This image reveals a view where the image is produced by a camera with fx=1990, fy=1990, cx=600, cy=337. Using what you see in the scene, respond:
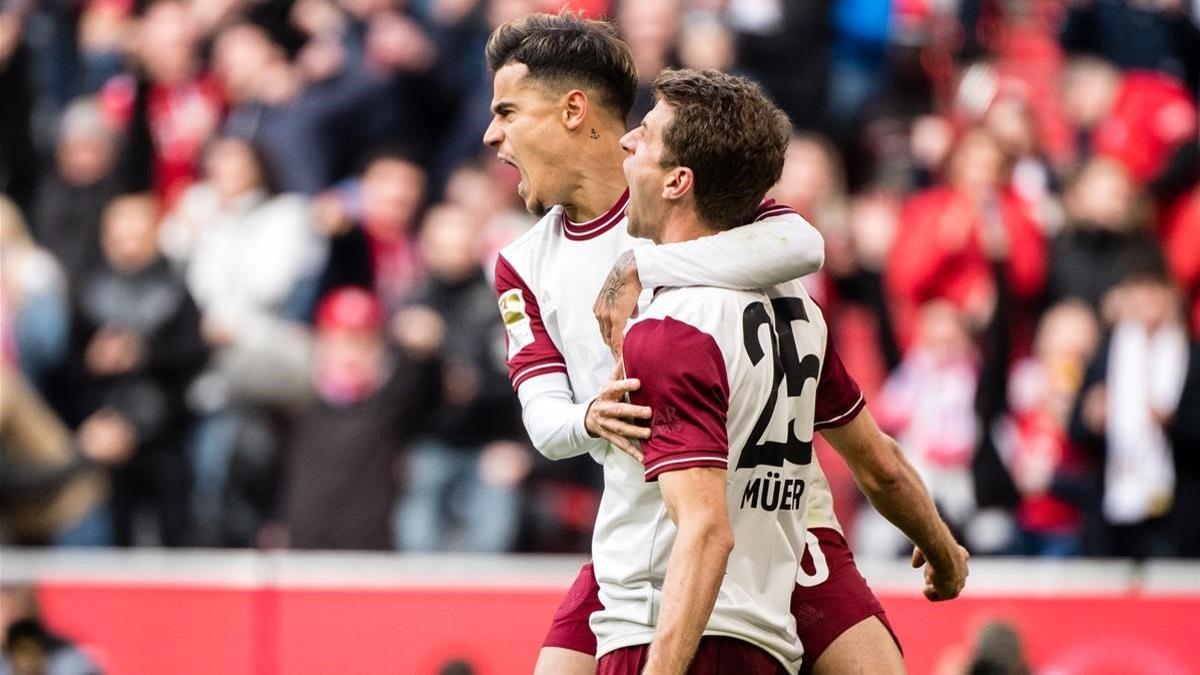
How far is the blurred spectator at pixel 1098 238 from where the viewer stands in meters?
8.44

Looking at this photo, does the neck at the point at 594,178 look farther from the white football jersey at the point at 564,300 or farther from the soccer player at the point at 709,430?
the soccer player at the point at 709,430

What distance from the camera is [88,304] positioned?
9898mm

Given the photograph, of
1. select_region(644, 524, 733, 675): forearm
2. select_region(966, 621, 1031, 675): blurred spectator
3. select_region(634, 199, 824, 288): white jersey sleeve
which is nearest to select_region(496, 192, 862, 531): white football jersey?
select_region(634, 199, 824, 288): white jersey sleeve

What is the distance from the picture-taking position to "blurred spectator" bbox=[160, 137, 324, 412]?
9.19 meters

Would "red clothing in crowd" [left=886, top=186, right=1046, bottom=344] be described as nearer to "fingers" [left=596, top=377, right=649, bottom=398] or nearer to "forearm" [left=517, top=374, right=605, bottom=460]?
"forearm" [left=517, top=374, right=605, bottom=460]

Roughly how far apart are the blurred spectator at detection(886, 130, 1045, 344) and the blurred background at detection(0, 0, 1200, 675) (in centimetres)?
2

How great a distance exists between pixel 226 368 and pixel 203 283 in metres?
0.75

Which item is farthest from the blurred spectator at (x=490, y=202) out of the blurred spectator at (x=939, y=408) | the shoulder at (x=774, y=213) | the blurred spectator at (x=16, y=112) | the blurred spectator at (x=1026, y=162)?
the shoulder at (x=774, y=213)

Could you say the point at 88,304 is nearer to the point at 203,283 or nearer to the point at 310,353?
the point at 203,283

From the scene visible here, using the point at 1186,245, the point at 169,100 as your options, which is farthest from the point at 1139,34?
the point at 169,100

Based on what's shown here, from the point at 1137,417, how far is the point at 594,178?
164 inches

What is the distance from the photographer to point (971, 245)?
28.4 ft

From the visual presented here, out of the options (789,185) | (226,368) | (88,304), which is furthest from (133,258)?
(789,185)

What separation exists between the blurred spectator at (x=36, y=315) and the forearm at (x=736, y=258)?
6.58 metres
